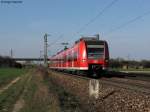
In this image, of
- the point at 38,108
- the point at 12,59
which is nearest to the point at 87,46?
the point at 38,108

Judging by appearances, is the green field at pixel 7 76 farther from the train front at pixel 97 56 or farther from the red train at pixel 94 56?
the train front at pixel 97 56

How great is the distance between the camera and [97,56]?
37.6 meters

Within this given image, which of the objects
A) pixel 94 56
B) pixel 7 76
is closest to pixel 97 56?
pixel 94 56

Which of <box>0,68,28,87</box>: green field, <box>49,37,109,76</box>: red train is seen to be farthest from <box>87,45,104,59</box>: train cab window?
<box>0,68,28,87</box>: green field

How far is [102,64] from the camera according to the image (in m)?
37.2

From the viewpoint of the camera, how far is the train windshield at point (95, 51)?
3759 cm

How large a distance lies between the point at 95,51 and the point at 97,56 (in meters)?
0.59

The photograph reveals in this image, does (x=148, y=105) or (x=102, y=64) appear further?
(x=102, y=64)

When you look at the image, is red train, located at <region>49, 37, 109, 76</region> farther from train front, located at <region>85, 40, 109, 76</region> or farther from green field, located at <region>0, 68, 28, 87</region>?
green field, located at <region>0, 68, 28, 87</region>

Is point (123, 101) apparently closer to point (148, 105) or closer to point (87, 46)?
point (148, 105)

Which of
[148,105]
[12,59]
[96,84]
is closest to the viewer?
[148,105]

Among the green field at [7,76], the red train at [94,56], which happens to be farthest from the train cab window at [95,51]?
the green field at [7,76]

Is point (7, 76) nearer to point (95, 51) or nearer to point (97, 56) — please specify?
point (95, 51)

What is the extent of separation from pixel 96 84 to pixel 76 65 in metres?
22.7
